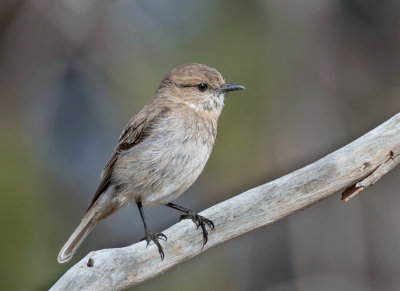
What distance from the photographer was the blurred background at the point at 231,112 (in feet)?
22.1

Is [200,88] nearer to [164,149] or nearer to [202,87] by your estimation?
[202,87]

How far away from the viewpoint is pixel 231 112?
6.92 m

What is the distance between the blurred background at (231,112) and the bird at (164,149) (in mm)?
1224

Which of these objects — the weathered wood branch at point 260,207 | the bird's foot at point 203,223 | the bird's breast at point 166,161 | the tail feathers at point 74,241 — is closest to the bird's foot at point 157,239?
the weathered wood branch at point 260,207

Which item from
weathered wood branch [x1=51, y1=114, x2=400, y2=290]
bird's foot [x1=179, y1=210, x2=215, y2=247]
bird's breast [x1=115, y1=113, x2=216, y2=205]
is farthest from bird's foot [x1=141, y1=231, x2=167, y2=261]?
bird's breast [x1=115, y1=113, x2=216, y2=205]

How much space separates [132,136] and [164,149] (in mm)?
379

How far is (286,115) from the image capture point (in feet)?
24.6

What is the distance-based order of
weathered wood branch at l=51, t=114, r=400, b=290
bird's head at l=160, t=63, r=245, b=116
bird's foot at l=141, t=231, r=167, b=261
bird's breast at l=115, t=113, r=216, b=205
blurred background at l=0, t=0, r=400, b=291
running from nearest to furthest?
weathered wood branch at l=51, t=114, r=400, b=290 < bird's foot at l=141, t=231, r=167, b=261 < bird's breast at l=115, t=113, r=216, b=205 < bird's head at l=160, t=63, r=245, b=116 < blurred background at l=0, t=0, r=400, b=291

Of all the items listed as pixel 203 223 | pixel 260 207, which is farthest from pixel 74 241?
pixel 260 207

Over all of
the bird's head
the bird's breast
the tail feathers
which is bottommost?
the tail feathers

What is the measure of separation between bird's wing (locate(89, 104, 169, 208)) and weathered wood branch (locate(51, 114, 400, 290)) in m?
0.98

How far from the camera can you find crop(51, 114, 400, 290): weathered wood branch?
419 centimetres

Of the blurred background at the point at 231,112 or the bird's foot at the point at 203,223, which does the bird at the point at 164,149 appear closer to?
the bird's foot at the point at 203,223

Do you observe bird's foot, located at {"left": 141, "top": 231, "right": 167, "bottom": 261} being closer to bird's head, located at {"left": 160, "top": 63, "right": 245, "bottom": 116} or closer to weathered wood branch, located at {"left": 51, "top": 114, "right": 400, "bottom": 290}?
weathered wood branch, located at {"left": 51, "top": 114, "right": 400, "bottom": 290}
